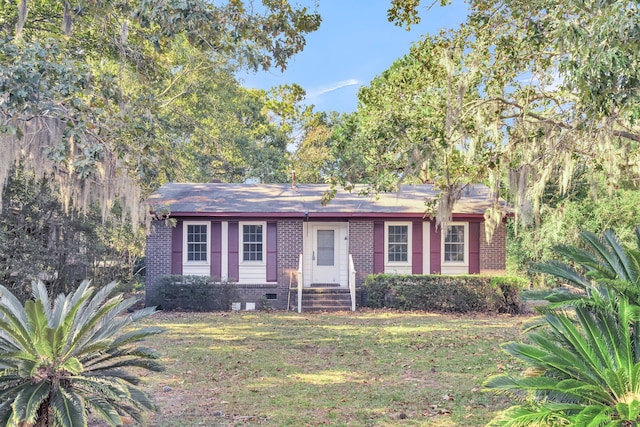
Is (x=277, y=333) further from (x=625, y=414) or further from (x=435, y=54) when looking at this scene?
(x=625, y=414)

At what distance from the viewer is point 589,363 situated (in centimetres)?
449

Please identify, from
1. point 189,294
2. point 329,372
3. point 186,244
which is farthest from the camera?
point 186,244

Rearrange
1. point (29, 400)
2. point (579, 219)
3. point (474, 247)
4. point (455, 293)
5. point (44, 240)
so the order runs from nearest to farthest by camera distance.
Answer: point (29, 400) < point (44, 240) < point (455, 293) < point (474, 247) < point (579, 219)

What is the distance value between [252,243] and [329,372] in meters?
9.52

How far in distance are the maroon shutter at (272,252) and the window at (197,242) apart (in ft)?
6.59

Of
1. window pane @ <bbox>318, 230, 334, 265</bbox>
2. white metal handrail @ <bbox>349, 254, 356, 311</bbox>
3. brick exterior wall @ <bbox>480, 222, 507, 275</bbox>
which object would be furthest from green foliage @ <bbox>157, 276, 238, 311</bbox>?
brick exterior wall @ <bbox>480, 222, 507, 275</bbox>

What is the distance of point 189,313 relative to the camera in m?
15.1

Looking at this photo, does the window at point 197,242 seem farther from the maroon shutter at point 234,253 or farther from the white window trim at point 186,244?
the maroon shutter at point 234,253

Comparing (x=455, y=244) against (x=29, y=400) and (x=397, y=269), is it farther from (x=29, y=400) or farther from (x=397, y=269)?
(x=29, y=400)

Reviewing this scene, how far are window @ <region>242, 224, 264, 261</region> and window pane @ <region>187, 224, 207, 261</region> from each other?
4.06 ft

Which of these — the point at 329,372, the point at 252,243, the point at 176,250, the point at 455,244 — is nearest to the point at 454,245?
the point at 455,244

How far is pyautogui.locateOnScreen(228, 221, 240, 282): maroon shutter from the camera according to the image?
16.7 metres

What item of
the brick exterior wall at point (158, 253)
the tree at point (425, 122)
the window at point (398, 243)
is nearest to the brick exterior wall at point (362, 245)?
the window at point (398, 243)

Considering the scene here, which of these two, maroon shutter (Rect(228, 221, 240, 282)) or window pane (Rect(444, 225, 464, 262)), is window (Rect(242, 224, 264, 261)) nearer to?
maroon shutter (Rect(228, 221, 240, 282))
